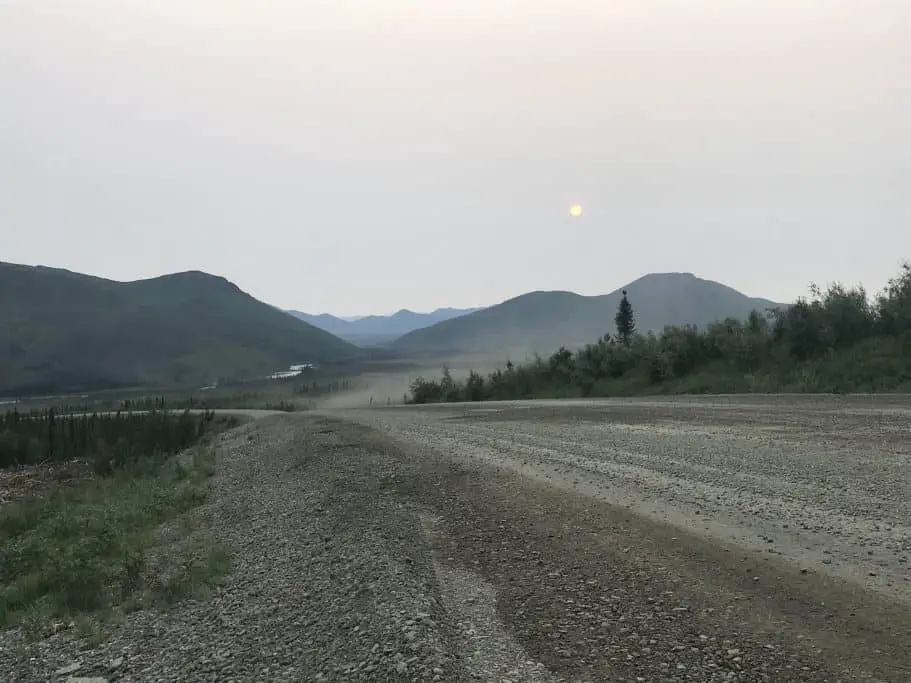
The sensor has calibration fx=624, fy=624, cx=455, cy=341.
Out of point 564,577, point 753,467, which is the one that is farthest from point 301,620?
point 753,467

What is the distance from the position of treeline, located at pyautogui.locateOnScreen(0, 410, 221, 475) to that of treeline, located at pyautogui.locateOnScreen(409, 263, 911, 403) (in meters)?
20.6

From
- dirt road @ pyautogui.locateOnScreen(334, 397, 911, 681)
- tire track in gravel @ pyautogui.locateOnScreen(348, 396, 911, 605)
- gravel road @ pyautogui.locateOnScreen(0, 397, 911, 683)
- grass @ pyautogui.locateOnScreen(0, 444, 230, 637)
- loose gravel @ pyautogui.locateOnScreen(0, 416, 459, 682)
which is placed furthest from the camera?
grass @ pyautogui.locateOnScreen(0, 444, 230, 637)

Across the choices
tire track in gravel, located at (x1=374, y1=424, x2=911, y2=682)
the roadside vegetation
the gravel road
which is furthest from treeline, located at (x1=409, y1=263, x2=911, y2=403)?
the roadside vegetation

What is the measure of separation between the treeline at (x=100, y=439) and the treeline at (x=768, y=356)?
67.5 feet

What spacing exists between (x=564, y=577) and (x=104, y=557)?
818cm

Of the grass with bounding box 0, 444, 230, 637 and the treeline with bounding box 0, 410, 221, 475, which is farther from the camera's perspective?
the treeline with bounding box 0, 410, 221, 475

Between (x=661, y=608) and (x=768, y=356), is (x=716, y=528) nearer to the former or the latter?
(x=661, y=608)

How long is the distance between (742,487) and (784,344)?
22149 millimetres

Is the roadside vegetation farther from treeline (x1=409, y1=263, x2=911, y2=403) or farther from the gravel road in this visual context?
treeline (x1=409, y1=263, x2=911, y2=403)

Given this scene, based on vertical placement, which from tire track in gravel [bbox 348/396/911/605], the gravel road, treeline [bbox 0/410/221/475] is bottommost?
treeline [bbox 0/410/221/475]

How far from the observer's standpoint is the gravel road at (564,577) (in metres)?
4.54

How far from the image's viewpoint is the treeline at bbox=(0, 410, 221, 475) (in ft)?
110

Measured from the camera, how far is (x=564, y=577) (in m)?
6.03

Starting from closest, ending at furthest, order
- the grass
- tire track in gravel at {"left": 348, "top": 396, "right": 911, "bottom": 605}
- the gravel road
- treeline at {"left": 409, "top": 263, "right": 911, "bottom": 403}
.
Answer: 1. the gravel road
2. tire track in gravel at {"left": 348, "top": 396, "right": 911, "bottom": 605}
3. the grass
4. treeline at {"left": 409, "top": 263, "right": 911, "bottom": 403}
